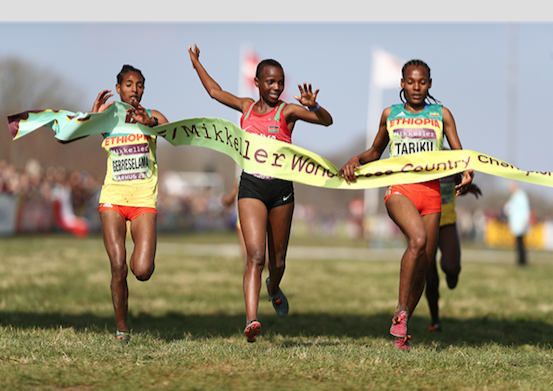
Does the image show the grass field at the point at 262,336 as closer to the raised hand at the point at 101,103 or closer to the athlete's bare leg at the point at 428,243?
the athlete's bare leg at the point at 428,243

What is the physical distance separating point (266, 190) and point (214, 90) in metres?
1.23

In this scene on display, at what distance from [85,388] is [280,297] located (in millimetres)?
2795

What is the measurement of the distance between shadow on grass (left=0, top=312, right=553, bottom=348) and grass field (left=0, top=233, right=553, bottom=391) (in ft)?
0.08

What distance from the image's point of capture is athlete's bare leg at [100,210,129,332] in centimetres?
607

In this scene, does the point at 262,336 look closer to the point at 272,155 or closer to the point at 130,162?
the point at 272,155

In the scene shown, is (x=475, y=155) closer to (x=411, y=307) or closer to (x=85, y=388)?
(x=411, y=307)

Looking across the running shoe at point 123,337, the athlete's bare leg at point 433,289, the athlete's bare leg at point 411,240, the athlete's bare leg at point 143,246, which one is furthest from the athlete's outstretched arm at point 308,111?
the athlete's bare leg at point 433,289

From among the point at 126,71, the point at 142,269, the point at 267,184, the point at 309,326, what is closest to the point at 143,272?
the point at 142,269

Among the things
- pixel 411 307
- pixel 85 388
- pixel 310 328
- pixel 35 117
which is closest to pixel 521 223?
pixel 310 328

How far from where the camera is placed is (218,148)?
650cm

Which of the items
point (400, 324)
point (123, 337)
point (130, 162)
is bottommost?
point (123, 337)

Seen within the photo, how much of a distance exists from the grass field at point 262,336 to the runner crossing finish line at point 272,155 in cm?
161

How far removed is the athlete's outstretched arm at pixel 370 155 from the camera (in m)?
6.26

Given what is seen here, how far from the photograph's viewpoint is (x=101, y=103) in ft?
21.5
